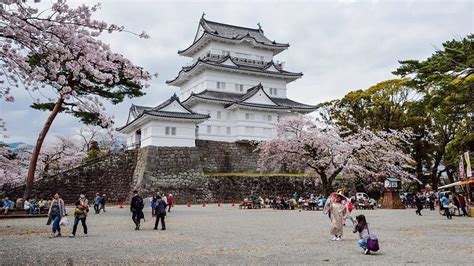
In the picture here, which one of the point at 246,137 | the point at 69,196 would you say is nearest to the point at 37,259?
the point at 69,196

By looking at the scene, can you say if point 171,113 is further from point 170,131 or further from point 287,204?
point 287,204

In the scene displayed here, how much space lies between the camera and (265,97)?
4478 centimetres

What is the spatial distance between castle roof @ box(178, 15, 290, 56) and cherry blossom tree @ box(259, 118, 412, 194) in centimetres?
1681

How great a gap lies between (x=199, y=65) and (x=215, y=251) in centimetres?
3709

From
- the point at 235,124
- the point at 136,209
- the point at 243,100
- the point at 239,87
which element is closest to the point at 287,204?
the point at 235,124

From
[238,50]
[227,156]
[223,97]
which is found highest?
[238,50]

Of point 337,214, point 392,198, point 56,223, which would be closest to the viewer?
point 337,214

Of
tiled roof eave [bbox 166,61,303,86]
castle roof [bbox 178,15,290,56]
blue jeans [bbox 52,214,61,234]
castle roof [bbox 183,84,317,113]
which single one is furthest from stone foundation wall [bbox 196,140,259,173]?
blue jeans [bbox 52,214,61,234]

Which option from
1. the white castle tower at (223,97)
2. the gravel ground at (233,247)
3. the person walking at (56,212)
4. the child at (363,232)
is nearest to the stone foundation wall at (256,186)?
the white castle tower at (223,97)

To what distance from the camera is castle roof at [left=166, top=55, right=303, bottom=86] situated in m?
45.4

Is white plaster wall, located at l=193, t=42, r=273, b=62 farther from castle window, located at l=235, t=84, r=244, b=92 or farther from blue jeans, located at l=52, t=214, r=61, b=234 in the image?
blue jeans, located at l=52, t=214, r=61, b=234

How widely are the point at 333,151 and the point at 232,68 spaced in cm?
1941

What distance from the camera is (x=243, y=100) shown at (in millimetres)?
42969

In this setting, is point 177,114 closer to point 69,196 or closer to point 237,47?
point 69,196
